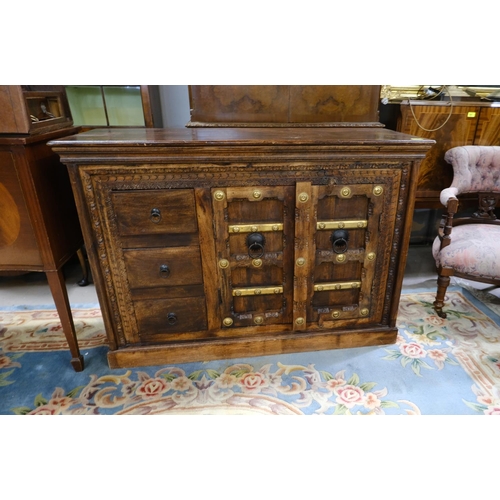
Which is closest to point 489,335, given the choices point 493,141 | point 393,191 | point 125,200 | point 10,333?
point 393,191

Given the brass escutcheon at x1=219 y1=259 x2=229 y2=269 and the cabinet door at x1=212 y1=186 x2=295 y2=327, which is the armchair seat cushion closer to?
the cabinet door at x1=212 y1=186 x2=295 y2=327

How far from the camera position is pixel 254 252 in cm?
158

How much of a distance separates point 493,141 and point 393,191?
1190 mm

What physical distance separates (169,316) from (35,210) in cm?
69

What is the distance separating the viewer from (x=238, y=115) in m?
2.01

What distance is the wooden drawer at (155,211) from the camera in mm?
1438

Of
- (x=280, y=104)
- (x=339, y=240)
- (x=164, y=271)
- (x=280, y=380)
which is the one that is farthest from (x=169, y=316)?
(x=280, y=104)

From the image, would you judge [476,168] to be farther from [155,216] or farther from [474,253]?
[155,216]

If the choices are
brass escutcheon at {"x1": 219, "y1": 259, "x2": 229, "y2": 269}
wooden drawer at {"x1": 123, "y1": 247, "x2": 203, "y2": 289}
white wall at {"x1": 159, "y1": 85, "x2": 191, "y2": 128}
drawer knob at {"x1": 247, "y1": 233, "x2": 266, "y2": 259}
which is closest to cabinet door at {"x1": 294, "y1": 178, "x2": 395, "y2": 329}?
drawer knob at {"x1": 247, "y1": 233, "x2": 266, "y2": 259}

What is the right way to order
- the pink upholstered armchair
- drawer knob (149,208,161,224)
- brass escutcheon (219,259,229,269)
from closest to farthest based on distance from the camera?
drawer knob (149,208,161,224), brass escutcheon (219,259,229,269), the pink upholstered armchair

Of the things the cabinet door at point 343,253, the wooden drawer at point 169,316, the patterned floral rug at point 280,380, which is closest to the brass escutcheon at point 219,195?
the cabinet door at point 343,253

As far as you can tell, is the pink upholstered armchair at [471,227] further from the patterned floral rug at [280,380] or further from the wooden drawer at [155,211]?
the wooden drawer at [155,211]

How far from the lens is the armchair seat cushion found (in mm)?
1797

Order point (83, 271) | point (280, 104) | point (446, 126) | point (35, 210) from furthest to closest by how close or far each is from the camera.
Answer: point (83, 271) < point (446, 126) < point (280, 104) < point (35, 210)
